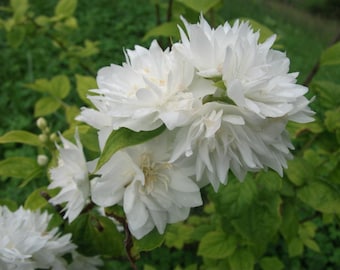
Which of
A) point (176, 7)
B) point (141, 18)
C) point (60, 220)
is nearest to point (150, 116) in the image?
point (60, 220)

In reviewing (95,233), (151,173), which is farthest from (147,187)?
(95,233)

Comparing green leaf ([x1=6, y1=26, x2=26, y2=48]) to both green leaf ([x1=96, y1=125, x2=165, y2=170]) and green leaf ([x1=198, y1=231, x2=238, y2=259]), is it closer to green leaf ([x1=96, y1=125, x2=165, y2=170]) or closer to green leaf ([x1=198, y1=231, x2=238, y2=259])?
green leaf ([x1=198, y1=231, x2=238, y2=259])

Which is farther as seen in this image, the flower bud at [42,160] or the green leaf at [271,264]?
the green leaf at [271,264]

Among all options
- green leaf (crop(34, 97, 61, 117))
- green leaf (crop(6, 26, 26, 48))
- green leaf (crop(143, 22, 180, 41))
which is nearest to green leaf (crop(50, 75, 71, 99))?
green leaf (crop(34, 97, 61, 117))

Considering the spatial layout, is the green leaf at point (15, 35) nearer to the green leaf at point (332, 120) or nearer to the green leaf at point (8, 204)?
the green leaf at point (8, 204)

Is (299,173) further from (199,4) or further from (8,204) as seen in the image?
(8,204)

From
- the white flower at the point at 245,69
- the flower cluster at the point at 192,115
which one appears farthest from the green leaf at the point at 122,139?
the white flower at the point at 245,69

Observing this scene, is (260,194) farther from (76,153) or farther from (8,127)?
(8,127)
